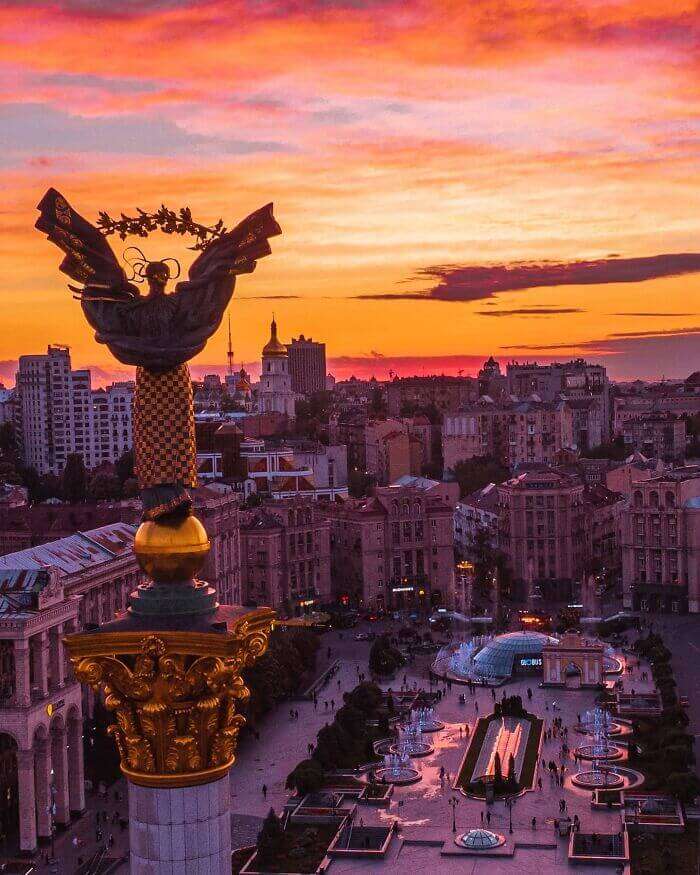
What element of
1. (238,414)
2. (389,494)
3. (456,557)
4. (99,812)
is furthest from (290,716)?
(238,414)

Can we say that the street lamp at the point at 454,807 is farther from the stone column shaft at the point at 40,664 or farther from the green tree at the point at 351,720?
the stone column shaft at the point at 40,664

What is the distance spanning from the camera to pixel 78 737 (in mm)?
44688

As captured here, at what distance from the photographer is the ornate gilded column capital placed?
12.4 m

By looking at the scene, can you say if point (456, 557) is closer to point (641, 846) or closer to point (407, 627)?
point (407, 627)

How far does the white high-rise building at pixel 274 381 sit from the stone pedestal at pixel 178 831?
153 meters

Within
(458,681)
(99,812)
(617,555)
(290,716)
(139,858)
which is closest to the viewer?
(139,858)

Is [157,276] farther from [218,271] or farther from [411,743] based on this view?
[411,743]

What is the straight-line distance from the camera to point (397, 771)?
1956 inches

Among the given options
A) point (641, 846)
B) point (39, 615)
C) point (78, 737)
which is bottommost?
point (641, 846)

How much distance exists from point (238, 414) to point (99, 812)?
112497 mm

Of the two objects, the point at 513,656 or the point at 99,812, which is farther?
the point at 513,656

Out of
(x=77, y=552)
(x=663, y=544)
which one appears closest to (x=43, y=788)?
Answer: (x=77, y=552)

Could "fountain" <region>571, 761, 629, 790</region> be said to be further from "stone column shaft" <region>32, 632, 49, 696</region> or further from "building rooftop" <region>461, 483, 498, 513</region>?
"building rooftop" <region>461, 483, 498, 513</region>

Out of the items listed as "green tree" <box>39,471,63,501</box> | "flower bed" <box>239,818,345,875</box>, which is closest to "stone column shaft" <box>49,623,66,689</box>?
"flower bed" <box>239,818,345,875</box>
